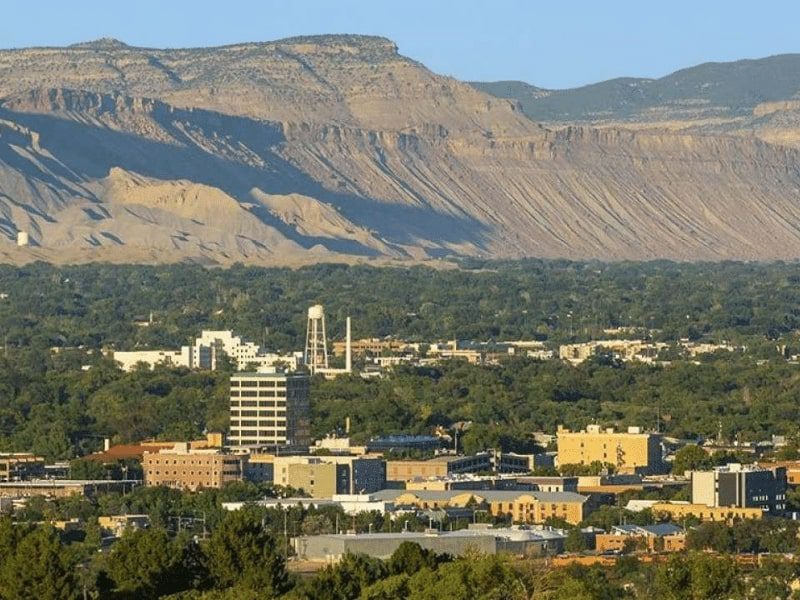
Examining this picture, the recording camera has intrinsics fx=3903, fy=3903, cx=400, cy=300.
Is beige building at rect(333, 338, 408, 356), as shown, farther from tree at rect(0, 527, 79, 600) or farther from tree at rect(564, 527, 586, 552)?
tree at rect(0, 527, 79, 600)

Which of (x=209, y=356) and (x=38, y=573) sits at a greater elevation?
(x=209, y=356)

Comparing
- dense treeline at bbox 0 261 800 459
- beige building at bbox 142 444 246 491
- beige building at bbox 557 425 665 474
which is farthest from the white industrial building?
beige building at bbox 142 444 246 491

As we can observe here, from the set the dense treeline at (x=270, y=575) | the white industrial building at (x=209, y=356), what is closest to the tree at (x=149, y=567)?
the dense treeline at (x=270, y=575)

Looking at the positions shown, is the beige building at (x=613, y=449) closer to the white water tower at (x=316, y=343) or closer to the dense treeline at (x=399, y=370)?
the dense treeline at (x=399, y=370)

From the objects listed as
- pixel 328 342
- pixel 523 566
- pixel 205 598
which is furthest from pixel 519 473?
pixel 328 342

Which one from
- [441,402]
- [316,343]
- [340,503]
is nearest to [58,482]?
[340,503]

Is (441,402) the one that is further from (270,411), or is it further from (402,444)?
(402,444)

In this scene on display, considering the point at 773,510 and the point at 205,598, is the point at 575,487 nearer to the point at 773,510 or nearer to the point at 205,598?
the point at 773,510
